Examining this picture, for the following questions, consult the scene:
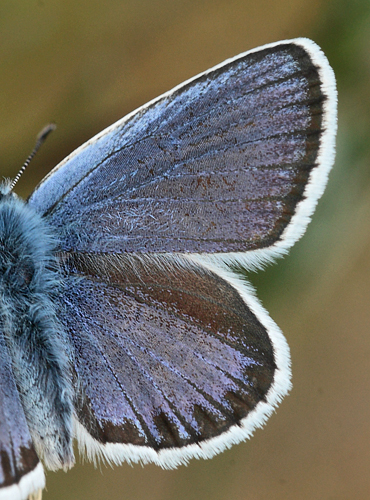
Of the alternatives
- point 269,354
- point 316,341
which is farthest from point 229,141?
point 316,341

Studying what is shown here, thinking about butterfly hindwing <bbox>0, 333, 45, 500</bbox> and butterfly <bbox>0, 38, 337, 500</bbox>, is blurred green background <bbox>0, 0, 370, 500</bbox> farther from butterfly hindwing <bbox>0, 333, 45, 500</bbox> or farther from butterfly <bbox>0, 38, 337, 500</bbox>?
butterfly hindwing <bbox>0, 333, 45, 500</bbox>

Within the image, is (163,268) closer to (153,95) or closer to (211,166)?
(211,166)

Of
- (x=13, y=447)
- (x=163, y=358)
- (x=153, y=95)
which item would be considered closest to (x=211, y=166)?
(x=163, y=358)

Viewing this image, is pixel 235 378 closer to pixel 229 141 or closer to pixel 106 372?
pixel 106 372

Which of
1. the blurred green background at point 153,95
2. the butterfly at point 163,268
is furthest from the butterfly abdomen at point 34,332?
the blurred green background at point 153,95

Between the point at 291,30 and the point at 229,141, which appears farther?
the point at 291,30

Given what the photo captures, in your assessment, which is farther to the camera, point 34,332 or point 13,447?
point 34,332

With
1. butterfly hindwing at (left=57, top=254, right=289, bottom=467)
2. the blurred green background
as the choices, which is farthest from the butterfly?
the blurred green background

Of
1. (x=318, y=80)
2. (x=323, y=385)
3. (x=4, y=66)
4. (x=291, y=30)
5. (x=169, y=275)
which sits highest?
(x=291, y=30)
